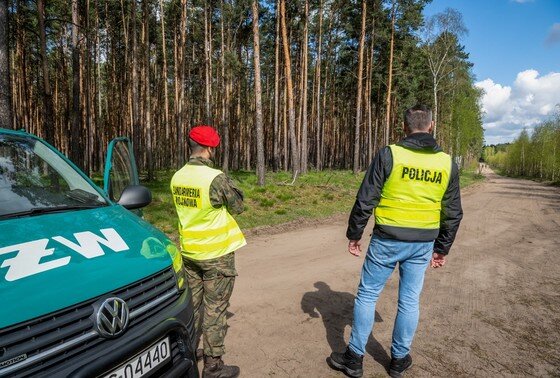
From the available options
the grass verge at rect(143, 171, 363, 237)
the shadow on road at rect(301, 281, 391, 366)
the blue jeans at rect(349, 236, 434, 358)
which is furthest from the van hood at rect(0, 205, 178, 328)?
the grass verge at rect(143, 171, 363, 237)

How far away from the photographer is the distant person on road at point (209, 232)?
9.82 ft

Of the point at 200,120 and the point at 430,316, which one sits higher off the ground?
the point at 200,120

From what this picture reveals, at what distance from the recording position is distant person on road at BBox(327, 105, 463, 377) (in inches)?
115

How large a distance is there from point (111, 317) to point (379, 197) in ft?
7.09

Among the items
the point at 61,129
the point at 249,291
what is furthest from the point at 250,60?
the point at 249,291

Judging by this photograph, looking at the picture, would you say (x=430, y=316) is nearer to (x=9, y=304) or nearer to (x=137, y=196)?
(x=137, y=196)

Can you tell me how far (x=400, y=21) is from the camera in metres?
25.6

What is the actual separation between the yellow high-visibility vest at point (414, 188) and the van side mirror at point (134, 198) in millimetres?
2046

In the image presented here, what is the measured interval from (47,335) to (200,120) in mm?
37670

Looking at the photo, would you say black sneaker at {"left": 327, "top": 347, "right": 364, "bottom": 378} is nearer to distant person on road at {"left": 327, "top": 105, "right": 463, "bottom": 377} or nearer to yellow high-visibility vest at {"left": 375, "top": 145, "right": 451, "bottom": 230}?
distant person on road at {"left": 327, "top": 105, "right": 463, "bottom": 377}

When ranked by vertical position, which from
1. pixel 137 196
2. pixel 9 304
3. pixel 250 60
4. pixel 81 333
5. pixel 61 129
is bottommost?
pixel 81 333

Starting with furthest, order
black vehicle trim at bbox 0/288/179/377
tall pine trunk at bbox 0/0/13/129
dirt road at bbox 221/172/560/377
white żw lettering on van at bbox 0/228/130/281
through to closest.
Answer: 1. tall pine trunk at bbox 0/0/13/129
2. dirt road at bbox 221/172/560/377
3. white żw lettering on van at bbox 0/228/130/281
4. black vehicle trim at bbox 0/288/179/377

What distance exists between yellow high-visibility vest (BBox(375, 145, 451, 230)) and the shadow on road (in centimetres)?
143

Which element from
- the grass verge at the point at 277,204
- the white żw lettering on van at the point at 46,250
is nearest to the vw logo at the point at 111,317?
the white żw lettering on van at the point at 46,250
